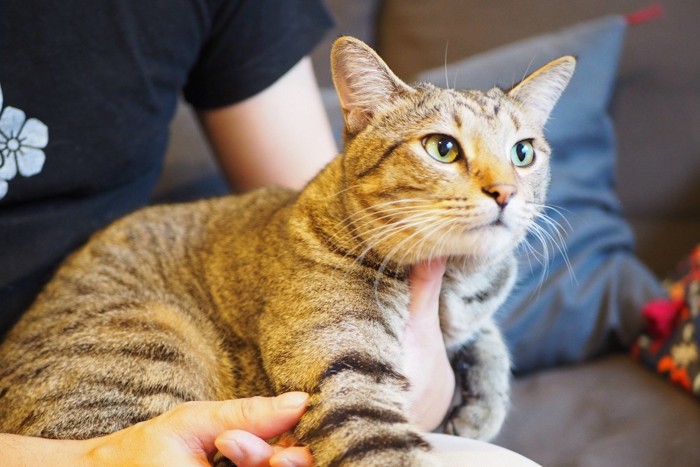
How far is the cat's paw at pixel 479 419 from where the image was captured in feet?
4.54

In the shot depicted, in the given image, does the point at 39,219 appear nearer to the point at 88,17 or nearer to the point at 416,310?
the point at 88,17

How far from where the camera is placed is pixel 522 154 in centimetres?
129

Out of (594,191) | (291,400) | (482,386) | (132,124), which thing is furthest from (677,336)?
(132,124)

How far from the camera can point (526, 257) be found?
6.24 feet

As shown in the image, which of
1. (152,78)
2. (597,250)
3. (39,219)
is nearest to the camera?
(39,219)

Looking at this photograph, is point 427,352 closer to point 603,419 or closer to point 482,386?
point 482,386

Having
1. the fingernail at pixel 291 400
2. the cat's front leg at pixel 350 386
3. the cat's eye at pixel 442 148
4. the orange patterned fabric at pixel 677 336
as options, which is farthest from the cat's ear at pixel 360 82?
the orange patterned fabric at pixel 677 336

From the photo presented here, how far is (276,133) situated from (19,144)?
68 cm

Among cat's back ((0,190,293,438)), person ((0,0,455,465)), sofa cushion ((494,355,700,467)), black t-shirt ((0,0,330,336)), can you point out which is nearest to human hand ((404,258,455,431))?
person ((0,0,455,465))

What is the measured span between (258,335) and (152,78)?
711 mm

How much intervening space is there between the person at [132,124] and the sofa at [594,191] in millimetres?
470

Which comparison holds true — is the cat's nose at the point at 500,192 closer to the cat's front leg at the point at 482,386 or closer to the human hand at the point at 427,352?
the human hand at the point at 427,352

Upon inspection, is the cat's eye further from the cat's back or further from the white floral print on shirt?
the white floral print on shirt

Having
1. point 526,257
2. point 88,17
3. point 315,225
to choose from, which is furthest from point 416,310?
point 88,17
